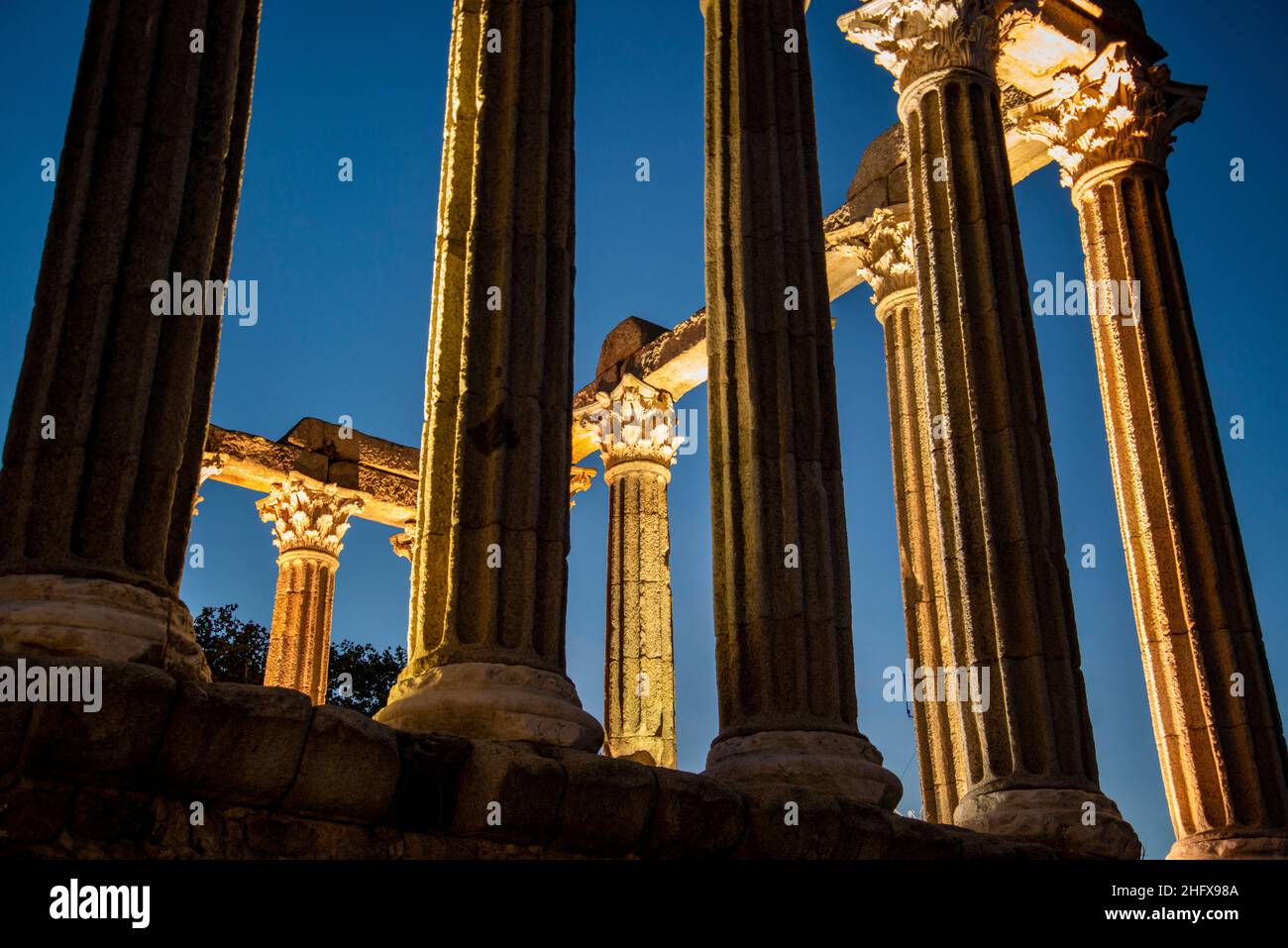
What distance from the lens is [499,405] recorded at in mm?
13805

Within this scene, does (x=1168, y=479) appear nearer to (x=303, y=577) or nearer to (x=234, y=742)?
(x=234, y=742)

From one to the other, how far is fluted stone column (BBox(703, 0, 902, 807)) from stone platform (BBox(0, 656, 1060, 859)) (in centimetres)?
329

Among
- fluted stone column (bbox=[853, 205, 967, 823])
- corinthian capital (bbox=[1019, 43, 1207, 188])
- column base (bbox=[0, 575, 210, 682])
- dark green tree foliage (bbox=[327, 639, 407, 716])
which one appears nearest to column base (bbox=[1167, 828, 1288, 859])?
fluted stone column (bbox=[853, 205, 967, 823])

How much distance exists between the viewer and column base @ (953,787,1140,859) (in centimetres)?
1633

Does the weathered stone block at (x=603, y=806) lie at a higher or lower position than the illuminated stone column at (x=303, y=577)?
lower

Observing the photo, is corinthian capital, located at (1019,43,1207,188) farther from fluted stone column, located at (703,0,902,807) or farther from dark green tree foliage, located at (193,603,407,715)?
dark green tree foliage, located at (193,603,407,715)

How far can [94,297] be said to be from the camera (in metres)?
11.2

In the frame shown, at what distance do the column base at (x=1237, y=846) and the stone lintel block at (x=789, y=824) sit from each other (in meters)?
10.4

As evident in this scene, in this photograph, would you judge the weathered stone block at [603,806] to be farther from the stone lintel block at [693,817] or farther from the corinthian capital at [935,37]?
the corinthian capital at [935,37]

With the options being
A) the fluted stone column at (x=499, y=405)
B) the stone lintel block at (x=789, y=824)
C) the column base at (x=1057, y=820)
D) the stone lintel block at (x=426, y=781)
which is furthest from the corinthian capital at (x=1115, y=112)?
the stone lintel block at (x=426, y=781)

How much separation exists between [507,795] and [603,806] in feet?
2.92

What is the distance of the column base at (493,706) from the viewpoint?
12.1 metres
